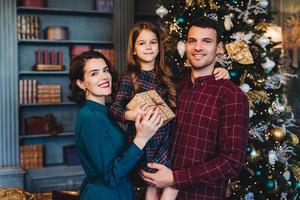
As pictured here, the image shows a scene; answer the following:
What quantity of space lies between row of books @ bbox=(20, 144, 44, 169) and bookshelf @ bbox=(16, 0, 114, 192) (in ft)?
0.17

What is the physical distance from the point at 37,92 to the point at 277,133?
2875mm

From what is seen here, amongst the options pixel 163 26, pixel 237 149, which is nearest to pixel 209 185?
pixel 237 149

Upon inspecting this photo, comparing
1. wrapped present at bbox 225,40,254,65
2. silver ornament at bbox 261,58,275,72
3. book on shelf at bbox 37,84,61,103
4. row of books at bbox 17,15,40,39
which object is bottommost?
book on shelf at bbox 37,84,61,103

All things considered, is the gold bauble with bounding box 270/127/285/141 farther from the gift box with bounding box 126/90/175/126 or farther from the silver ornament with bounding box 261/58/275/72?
the gift box with bounding box 126/90/175/126

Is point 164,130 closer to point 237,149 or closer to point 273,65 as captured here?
point 237,149

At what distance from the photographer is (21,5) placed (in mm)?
5086

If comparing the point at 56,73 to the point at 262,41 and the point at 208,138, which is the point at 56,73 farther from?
the point at 208,138

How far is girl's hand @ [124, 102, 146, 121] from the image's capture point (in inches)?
85.0

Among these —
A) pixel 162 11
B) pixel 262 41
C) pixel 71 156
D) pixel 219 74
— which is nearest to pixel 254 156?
pixel 262 41

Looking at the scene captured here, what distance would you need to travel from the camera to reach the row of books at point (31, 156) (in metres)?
5.09

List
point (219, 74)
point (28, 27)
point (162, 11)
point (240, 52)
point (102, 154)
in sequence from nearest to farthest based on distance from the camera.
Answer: point (102, 154) → point (219, 74) → point (240, 52) → point (162, 11) → point (28, 27)

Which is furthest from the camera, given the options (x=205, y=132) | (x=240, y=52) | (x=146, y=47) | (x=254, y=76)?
(x=254, y=76)

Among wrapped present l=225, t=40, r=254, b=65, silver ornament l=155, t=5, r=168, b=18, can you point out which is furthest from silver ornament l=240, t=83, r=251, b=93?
silver ornament l=155, t=5, r=168, b=18

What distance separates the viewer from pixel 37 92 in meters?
5.13
